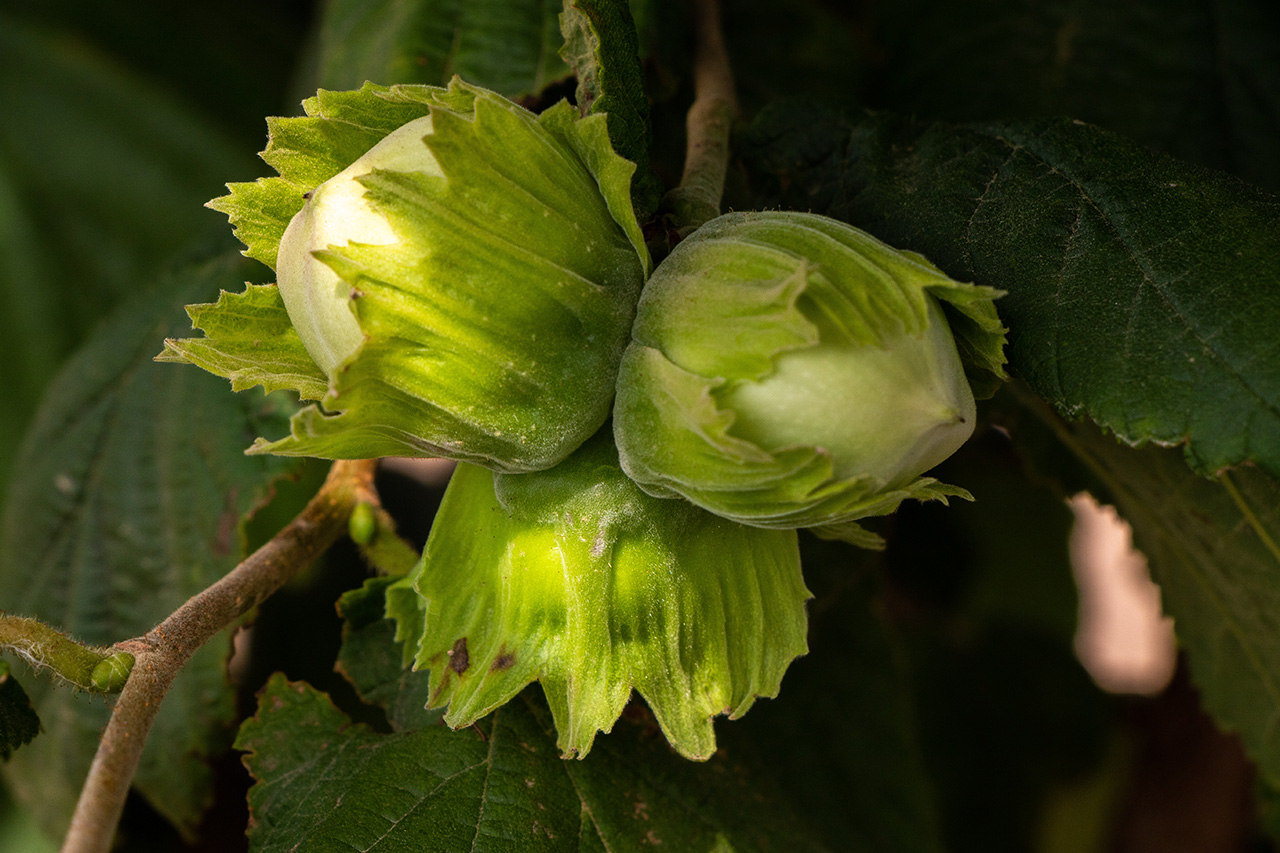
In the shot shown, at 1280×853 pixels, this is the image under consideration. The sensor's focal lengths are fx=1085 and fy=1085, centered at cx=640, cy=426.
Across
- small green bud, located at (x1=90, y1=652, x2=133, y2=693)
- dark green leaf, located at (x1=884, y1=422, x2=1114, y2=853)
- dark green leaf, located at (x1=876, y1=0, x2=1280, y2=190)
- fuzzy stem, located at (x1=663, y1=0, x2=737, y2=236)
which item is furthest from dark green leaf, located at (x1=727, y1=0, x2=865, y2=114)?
small green bud, located at (x1=90, y1=652, x2=133, y2=693)

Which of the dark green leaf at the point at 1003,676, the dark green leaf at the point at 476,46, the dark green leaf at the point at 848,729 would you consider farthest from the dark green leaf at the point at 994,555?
the dark green leaf at the point at 476,46

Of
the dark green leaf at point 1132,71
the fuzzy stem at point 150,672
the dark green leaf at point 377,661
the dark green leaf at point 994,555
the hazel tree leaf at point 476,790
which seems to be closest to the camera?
the fuzzy stem at point 150,672

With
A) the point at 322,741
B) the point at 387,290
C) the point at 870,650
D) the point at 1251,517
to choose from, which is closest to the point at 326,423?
the point at 387,290

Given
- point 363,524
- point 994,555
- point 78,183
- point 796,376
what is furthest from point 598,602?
point 78,183

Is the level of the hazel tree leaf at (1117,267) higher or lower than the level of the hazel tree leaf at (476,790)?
higher

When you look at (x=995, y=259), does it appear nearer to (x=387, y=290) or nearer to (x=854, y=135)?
(x=854, y=135)

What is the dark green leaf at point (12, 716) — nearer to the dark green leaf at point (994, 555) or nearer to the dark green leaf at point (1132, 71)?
the dark green leaf at point (1132, 71)

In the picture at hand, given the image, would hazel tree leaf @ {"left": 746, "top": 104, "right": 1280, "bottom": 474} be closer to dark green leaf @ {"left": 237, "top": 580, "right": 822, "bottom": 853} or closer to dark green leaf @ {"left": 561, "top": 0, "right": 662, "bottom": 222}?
dark green leaf @ {"left": 561, "top": 0, "right": 662, "bottom": 222}
